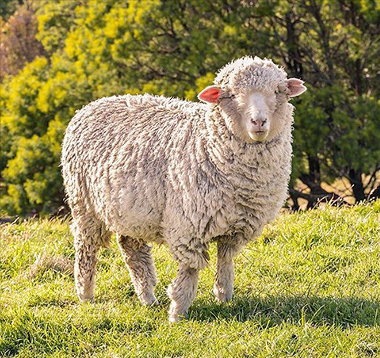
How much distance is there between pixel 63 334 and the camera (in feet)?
13.2

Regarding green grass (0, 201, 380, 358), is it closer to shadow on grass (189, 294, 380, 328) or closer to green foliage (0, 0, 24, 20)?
shadow on grass (189, 294, 380, 328)

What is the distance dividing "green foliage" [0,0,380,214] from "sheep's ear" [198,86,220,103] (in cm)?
878

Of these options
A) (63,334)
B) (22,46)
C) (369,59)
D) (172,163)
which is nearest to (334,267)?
(172,163)

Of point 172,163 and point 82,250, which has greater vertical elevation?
point 172,163

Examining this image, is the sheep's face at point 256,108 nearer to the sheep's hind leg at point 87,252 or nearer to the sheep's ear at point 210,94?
the sheep's ear at point 210,94

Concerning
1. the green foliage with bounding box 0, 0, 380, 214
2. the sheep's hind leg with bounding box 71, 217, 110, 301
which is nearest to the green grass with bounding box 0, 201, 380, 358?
the sheep's hind leg with bounding box 71, 217, 110, 301

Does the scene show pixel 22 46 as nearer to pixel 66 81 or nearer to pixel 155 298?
pixel 66 81

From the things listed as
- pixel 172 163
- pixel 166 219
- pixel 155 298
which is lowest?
pixel 155 298

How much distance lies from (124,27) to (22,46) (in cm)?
1329

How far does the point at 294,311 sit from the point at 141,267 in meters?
1.14

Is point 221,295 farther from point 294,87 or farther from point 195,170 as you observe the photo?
point 294,87

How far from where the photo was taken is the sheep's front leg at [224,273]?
4.36 meters

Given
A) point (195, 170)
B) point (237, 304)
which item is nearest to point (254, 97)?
point (195, 170)

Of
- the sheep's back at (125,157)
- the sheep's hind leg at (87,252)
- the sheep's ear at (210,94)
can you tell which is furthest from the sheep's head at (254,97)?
the sheep's hind leg at (87,252)
